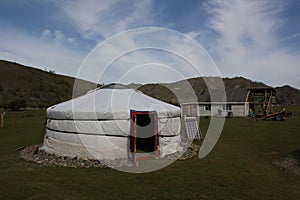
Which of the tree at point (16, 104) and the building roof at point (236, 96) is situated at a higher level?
the building roof at point (236, 96)

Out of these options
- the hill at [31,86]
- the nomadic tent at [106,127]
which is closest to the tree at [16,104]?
the hill at [31,86]

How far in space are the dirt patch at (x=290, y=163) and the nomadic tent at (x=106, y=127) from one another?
3047 mm

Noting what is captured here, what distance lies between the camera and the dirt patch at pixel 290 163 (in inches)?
232

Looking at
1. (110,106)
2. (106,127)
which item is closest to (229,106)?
(110,106)

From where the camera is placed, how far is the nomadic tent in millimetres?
6910

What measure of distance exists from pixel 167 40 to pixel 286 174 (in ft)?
21.2

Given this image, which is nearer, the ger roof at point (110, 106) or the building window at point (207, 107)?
the ger roof at point (110, 106)

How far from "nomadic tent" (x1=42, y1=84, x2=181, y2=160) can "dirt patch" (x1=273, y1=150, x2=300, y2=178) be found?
3047 millimetres

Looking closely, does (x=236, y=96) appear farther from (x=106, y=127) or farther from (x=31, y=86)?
(x=31, y=86)

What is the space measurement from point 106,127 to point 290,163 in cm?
507

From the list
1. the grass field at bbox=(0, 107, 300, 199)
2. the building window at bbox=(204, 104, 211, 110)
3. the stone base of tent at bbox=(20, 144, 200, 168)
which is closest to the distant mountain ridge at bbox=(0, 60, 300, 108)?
the building window at bbox=(204, 104, 211, 110)

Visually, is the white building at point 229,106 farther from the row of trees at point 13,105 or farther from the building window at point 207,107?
the row of trees at point 13,105

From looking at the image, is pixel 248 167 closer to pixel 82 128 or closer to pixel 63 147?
pixel 82 128

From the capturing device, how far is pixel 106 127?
695cm
